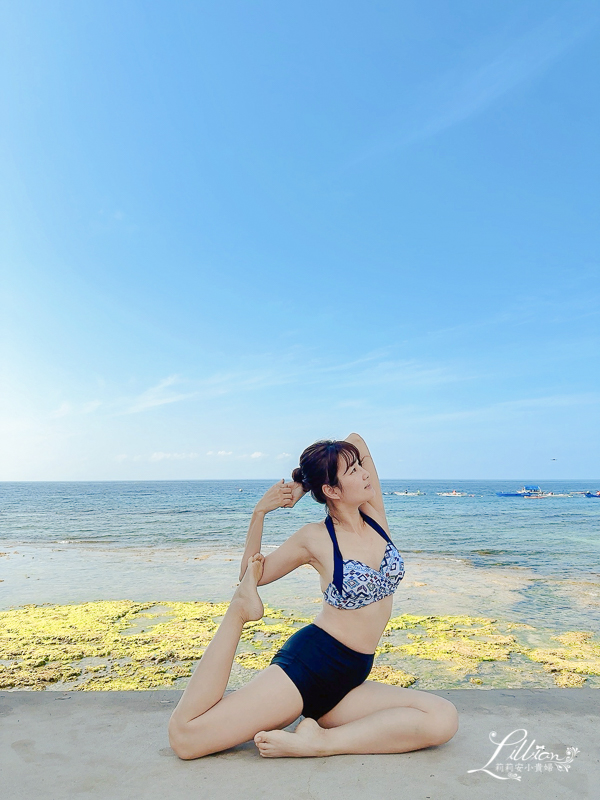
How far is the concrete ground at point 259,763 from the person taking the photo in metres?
2.57

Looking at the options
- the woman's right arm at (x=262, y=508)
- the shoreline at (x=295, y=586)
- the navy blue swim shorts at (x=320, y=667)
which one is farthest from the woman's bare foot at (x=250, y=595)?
the shoreline at (x=295, y=586)

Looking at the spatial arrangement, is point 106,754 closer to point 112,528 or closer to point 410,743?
point 410,743

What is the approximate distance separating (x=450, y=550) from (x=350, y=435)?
16093mm

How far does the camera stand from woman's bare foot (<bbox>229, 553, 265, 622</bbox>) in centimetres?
294

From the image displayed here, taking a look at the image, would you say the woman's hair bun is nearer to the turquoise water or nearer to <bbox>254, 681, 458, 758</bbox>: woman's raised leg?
<bbox>254, 681, 458, 758</bbox>: woman's raised leg

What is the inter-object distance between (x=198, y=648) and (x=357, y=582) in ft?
11.8

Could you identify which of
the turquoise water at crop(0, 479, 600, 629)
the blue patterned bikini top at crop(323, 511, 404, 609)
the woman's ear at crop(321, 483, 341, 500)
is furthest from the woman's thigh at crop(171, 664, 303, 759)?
the turquoise water at crop(0, 479, 600, 629)

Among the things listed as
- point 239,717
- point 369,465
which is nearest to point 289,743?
point 239,717

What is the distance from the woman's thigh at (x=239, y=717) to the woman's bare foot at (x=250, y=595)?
33cm

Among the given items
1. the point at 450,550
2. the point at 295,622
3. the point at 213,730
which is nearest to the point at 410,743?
the point at 213,730

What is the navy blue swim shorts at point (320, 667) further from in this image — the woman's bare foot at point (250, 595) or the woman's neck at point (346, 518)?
the woman's neck at point (346, 518)

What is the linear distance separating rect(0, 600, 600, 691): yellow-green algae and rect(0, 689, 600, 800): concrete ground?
1.33m

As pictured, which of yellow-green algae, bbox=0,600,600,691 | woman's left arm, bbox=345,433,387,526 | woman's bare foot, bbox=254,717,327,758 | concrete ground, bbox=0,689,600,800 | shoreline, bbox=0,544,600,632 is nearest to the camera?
concrete ground, bbox=0,689,600,800

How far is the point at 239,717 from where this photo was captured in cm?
289
